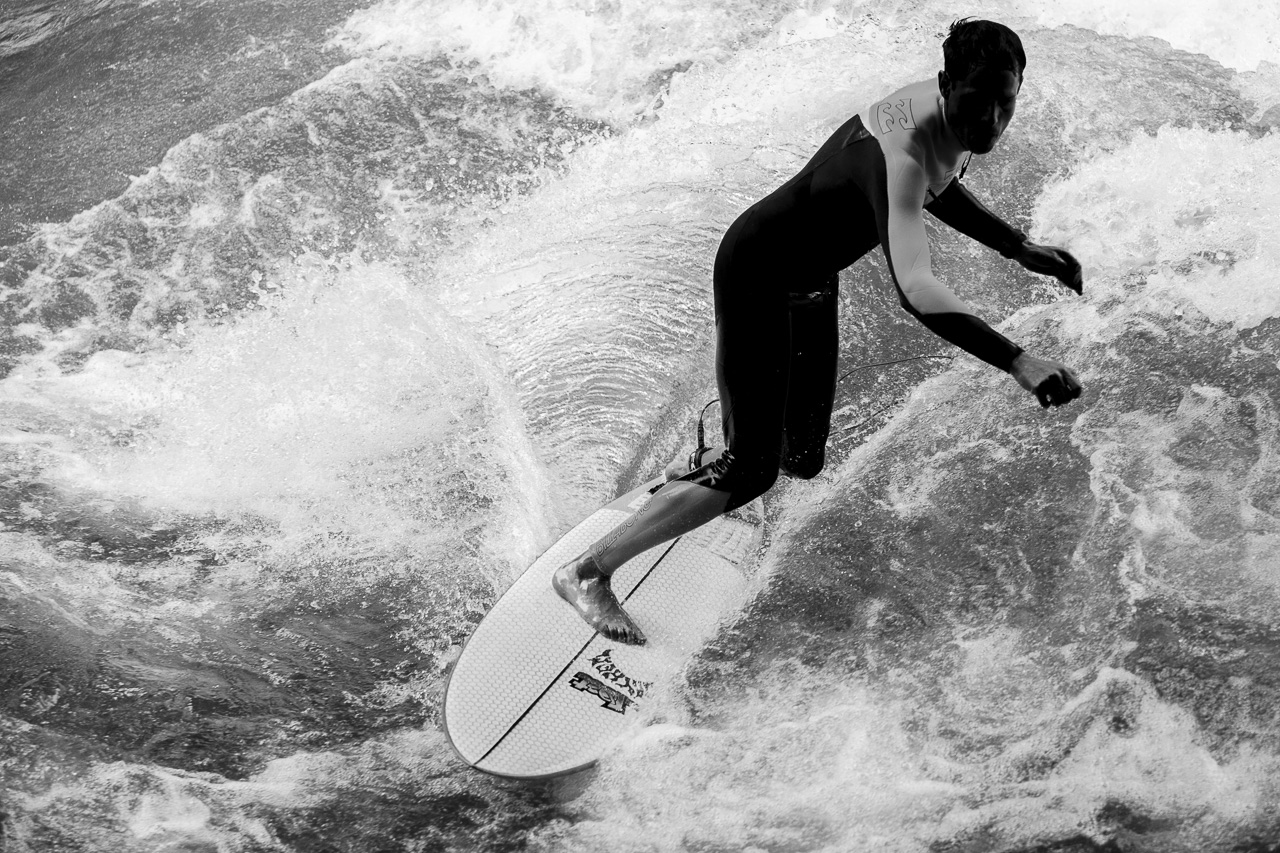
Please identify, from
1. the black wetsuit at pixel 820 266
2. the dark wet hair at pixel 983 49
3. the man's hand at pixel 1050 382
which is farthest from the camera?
the black wetsuit at pixel 820 266

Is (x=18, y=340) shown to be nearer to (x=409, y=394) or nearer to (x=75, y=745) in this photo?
(x=409, y=394)

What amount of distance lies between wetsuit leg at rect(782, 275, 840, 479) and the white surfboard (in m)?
0.53

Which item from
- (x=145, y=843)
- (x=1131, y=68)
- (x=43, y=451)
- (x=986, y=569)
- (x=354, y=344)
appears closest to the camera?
(x=145, y=843)

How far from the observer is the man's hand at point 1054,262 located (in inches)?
127

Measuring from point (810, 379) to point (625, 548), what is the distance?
0.83 m

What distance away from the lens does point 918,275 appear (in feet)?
9.34

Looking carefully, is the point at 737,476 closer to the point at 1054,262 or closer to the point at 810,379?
the point at 810,379

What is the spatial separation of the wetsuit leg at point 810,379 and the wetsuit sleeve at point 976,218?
384 millimetres

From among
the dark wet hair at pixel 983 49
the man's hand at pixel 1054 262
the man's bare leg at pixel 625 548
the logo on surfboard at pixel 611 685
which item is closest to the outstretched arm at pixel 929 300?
the dark wet hair at pixel 983 49

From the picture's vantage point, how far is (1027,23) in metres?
6.88

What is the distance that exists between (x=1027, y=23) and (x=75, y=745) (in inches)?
254

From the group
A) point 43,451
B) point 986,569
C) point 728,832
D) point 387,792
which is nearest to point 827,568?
point 986,569

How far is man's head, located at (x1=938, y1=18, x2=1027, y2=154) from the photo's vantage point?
272 centimetres

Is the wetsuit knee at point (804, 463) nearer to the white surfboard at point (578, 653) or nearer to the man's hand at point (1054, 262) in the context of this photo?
the white surfboard at point (578, 653)
